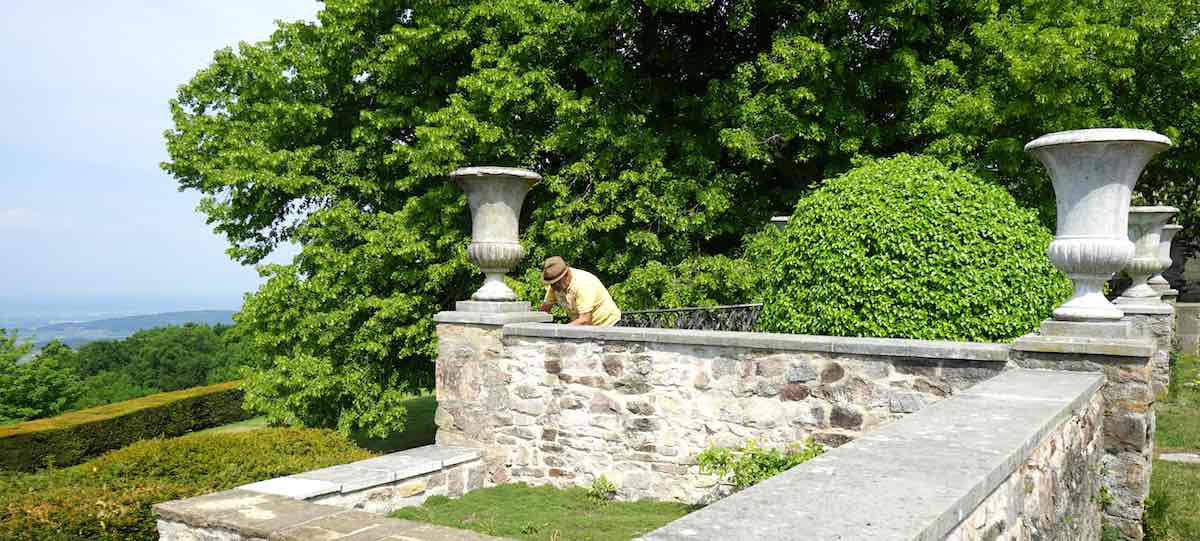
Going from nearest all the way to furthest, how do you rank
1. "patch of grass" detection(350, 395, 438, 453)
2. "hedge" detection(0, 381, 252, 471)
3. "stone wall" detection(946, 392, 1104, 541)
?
1. "stone wall" detection(946, 392, 1104, 541)
2. "hedge" detection(0, 381, 252, 471)
3. "patch of grass" detection(350, 395, 438, 453)

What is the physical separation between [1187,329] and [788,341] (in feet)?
63.7

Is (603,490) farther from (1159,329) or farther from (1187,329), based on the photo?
(1187,329)

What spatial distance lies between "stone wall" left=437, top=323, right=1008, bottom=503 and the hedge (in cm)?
760

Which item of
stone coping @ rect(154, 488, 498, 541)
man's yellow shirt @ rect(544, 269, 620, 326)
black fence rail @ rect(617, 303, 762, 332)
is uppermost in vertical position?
man's yellow shirt @ rect(544, 269, 620, 326)

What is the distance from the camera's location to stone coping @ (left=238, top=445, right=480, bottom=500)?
5.16 metres

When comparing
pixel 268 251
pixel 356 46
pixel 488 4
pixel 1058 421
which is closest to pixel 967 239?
pixel 1058 421

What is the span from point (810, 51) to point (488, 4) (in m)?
5.17

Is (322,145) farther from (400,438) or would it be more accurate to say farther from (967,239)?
(967,239)

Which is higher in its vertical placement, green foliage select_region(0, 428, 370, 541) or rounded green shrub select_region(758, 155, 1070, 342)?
rounded green shrub select_region(758, 155, 1070, 342)

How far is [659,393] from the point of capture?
607 centimetres

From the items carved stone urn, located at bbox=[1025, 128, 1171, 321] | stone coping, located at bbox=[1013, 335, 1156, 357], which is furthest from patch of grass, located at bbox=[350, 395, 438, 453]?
carved stone urn, located at bbox=[1025, 128, 1171, 321]

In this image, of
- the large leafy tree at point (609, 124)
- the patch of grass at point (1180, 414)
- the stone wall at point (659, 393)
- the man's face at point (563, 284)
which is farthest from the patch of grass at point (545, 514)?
the patch of grass at point (1180, 414)

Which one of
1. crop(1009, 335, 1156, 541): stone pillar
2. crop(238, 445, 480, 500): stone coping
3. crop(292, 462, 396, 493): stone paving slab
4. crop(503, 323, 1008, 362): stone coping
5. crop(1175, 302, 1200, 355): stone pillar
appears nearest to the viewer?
crop(1009, 335, 1156, 541): stone pillar

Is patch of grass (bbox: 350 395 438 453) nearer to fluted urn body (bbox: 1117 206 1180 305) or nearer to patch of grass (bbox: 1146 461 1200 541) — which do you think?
patch of grass (bbox: 1146 461 1200 541)
